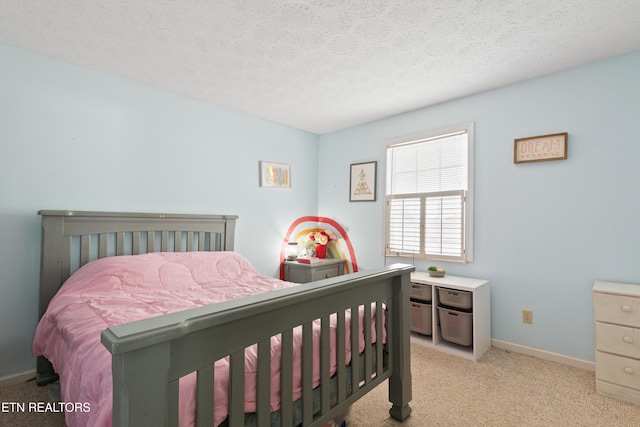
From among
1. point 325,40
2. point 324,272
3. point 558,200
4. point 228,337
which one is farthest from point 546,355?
point 325,40

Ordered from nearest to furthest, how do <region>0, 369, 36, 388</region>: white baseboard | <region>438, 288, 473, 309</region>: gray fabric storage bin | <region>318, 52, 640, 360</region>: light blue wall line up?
<region>0, 369, 36, 388</region>: white baseboard
<region>318, 52, 640, 360</region>: light blue wall
<region>438, 288, 473, 309</region>: gray fabric storage bin

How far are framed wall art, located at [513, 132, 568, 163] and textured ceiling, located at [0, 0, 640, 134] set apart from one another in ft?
1.75

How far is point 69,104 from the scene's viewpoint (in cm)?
239

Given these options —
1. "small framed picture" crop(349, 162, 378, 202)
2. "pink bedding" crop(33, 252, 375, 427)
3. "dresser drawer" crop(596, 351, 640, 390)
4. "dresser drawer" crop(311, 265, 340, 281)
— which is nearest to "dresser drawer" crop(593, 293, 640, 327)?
"dresser drawer" crop(596, 351, 640, 390)

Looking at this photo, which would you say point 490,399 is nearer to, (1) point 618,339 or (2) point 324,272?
(1) point 618,339

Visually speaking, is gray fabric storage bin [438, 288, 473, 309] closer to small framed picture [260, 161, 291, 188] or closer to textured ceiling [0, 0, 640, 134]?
textured ceiling [0, 0, 640, 134]

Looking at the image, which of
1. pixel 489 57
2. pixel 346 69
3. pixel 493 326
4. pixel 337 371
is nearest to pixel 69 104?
pixel 346 69

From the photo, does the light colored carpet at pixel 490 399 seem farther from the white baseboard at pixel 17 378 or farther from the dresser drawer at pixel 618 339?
the dresser drawer at pixel 618 339

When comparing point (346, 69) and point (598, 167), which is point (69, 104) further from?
point (598, 167)

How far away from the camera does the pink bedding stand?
1.07m

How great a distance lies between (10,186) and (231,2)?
6.43 ft

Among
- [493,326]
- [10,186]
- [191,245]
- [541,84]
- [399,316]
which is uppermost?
[541,84]

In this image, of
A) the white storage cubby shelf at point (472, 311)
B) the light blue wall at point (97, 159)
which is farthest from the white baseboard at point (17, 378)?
the white storage cubby shelf at point (472, 311)

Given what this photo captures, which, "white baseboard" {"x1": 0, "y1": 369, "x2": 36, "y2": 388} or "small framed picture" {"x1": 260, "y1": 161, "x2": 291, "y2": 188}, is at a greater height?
"small framed picture" {"x1": 260, "y1": 161, "x2": 291, "y2": 188}
